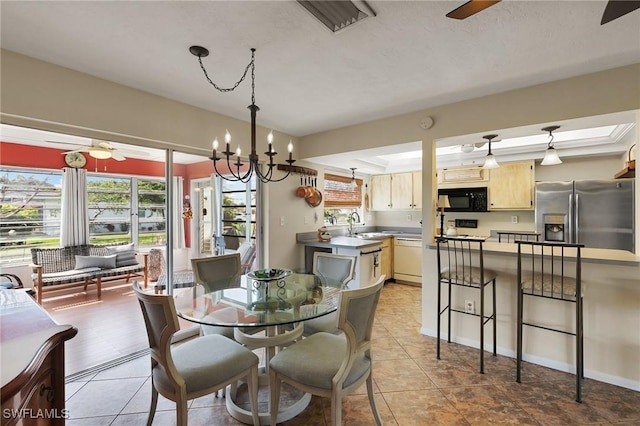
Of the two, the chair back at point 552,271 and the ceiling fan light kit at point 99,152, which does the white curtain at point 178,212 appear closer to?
the ceiling fan light kit at point 99,152

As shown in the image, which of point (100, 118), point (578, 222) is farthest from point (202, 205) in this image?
point (578, 222)

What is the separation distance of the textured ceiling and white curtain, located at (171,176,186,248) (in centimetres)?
88

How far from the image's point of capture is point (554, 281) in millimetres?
2178

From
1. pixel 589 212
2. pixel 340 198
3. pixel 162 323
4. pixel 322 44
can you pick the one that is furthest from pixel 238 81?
pixel 589 212

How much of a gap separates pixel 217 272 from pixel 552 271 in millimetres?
2817

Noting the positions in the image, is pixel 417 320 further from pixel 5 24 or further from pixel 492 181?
pixel 5 24

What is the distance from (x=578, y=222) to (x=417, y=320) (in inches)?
97.6

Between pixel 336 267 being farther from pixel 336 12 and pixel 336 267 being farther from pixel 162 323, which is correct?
pixel 336 12

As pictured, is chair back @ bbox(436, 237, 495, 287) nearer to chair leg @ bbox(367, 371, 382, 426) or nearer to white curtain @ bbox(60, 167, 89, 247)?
chair leg @ bbox(367, 371, 382, 426)

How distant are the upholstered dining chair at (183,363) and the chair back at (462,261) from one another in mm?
1870

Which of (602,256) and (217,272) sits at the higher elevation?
(602,256)

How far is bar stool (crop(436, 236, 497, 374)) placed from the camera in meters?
2.46

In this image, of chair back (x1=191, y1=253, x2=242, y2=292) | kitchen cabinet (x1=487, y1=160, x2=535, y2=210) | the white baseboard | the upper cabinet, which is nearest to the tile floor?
the white baseboard

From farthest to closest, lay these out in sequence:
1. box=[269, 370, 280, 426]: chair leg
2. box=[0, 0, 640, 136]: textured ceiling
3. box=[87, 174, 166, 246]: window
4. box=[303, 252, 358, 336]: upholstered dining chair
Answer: box=[87, 174, 166, 246]: window < box=[303, 252, 358, 336]: upholstered dining chair < box=[269, 370, 280, 426]: chair leg < box=[0, 0, 640, 136]: textured ceiling
